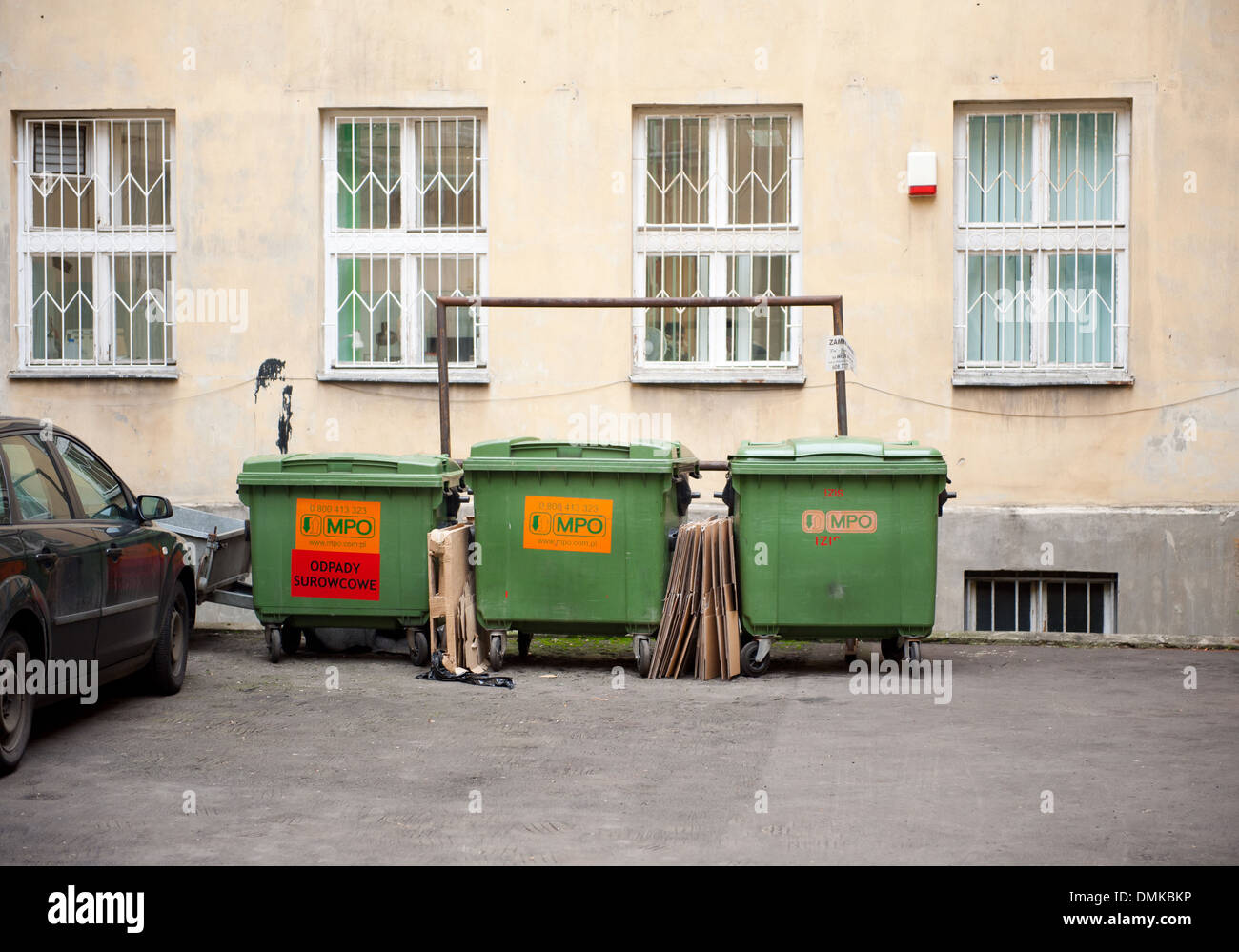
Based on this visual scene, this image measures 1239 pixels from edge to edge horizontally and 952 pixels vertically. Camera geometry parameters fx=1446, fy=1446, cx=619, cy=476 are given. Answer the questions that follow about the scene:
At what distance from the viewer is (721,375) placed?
11648 millimetres

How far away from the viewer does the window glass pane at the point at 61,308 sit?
1229 centimetres

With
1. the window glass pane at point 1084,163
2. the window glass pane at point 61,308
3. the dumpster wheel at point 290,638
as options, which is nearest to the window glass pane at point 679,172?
the window glass pane at point 1084,163

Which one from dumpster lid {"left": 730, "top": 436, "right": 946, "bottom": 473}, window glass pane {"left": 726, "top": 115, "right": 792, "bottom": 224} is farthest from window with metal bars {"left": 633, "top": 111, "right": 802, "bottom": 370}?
dumpster lid {"left": 730, "top": 436, "right": 946, "bottom": 473}

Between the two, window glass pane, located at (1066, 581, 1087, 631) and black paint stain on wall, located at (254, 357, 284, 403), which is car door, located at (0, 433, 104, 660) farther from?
window glass pane, located at (1066, 581, 1087, 631)

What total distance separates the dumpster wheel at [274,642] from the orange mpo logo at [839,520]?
3387mm

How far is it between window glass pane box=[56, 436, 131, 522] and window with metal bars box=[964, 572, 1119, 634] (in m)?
6.65

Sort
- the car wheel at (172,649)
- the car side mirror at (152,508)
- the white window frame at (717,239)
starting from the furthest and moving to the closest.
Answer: the white window frame at (717,239)
the car wheel at (172,649)
the car side mirror at (152,508)

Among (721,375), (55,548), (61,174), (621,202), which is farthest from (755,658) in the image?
(61,174)

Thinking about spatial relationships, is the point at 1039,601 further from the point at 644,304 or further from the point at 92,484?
the point at 92,484

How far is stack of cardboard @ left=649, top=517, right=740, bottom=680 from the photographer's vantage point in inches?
343

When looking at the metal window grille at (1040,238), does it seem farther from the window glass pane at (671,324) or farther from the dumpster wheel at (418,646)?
the dumpster wheel at (418,646)
